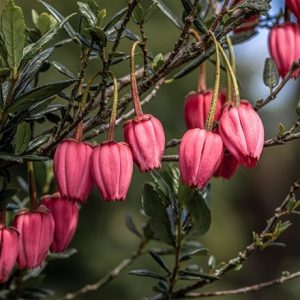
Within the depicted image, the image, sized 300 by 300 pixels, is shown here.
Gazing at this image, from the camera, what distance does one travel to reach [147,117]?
3.25 ft

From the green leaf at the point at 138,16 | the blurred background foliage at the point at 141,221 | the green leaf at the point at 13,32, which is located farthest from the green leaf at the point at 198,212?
the blurred background foliage at the point at 141,221

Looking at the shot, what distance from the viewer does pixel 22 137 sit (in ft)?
3.13

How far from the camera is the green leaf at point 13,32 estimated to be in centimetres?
85

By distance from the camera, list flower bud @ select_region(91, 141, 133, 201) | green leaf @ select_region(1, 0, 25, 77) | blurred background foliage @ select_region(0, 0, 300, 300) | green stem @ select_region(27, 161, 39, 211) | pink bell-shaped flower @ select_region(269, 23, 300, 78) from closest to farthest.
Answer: green leaf @ select_region(1, 0, 25, 77) → flower bud @ select_region(91, 141, 133, 201) → green stem @ select_region(27, 161, 39, 211) → pink bell-shaped flower @ select_region(269, 23, 300, 78) → blurred background foliage @ select_region(0, 0, 300, 300)

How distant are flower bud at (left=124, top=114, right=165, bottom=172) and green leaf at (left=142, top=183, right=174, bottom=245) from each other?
18 centimetres

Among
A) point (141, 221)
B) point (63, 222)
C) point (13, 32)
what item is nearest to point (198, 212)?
point (63, 222)

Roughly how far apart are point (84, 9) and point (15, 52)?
125 mm

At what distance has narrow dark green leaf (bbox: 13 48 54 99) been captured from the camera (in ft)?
3.15

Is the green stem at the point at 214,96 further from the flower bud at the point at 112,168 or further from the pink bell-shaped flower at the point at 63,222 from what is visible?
the pink bell-shaped flower at the point at 63,222

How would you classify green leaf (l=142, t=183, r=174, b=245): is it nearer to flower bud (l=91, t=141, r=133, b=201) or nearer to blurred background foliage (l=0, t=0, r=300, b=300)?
flower bud (l=91, t=141, r=133, b=201)

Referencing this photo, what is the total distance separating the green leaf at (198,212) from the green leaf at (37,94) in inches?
12.4

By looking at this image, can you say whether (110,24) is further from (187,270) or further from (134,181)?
(134,181)

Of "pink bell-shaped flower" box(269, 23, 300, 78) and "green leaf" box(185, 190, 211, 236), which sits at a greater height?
"pink bell-shaped flower" box(269, 23, 300, 78)

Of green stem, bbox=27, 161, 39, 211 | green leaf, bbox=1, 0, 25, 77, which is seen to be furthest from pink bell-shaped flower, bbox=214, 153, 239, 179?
green leaf, bbox=1, 0, 25, 77
